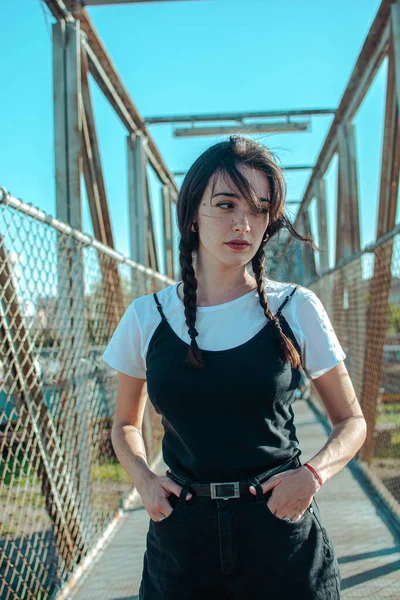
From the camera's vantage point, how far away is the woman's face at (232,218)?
59.3 inches

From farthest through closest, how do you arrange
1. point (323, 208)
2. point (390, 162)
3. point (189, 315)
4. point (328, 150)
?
1. point (323, 208)
2. point (328, 150)
3. point (390, 162)
4. point (189, 315)

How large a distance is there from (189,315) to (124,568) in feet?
6.95

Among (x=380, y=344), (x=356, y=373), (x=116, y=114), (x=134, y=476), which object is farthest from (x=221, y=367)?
(x=116, y=114)

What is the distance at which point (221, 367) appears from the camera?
4.65 ft

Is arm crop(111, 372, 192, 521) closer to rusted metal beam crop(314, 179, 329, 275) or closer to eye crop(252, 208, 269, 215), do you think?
eye crop(252, 208, 269, 215)

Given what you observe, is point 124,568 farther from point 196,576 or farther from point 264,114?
point 264,114

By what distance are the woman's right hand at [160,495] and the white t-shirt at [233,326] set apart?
30 cm

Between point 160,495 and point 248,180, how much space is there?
0.80 metres

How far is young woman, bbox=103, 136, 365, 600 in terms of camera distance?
1378 mm

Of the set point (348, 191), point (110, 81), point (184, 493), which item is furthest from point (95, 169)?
point (184, 493)

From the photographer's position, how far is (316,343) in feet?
4.88

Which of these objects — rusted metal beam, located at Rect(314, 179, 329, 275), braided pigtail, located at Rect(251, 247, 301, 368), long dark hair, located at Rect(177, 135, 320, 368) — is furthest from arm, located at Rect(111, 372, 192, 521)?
rusted metal beam, located at Rect(314, 179, 329, 275)

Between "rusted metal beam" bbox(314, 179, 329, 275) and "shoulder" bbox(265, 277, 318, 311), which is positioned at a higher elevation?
"rusted metal beam" bbox(314, 179, 329, 275)

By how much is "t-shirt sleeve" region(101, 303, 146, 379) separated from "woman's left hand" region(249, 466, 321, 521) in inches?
18.0
